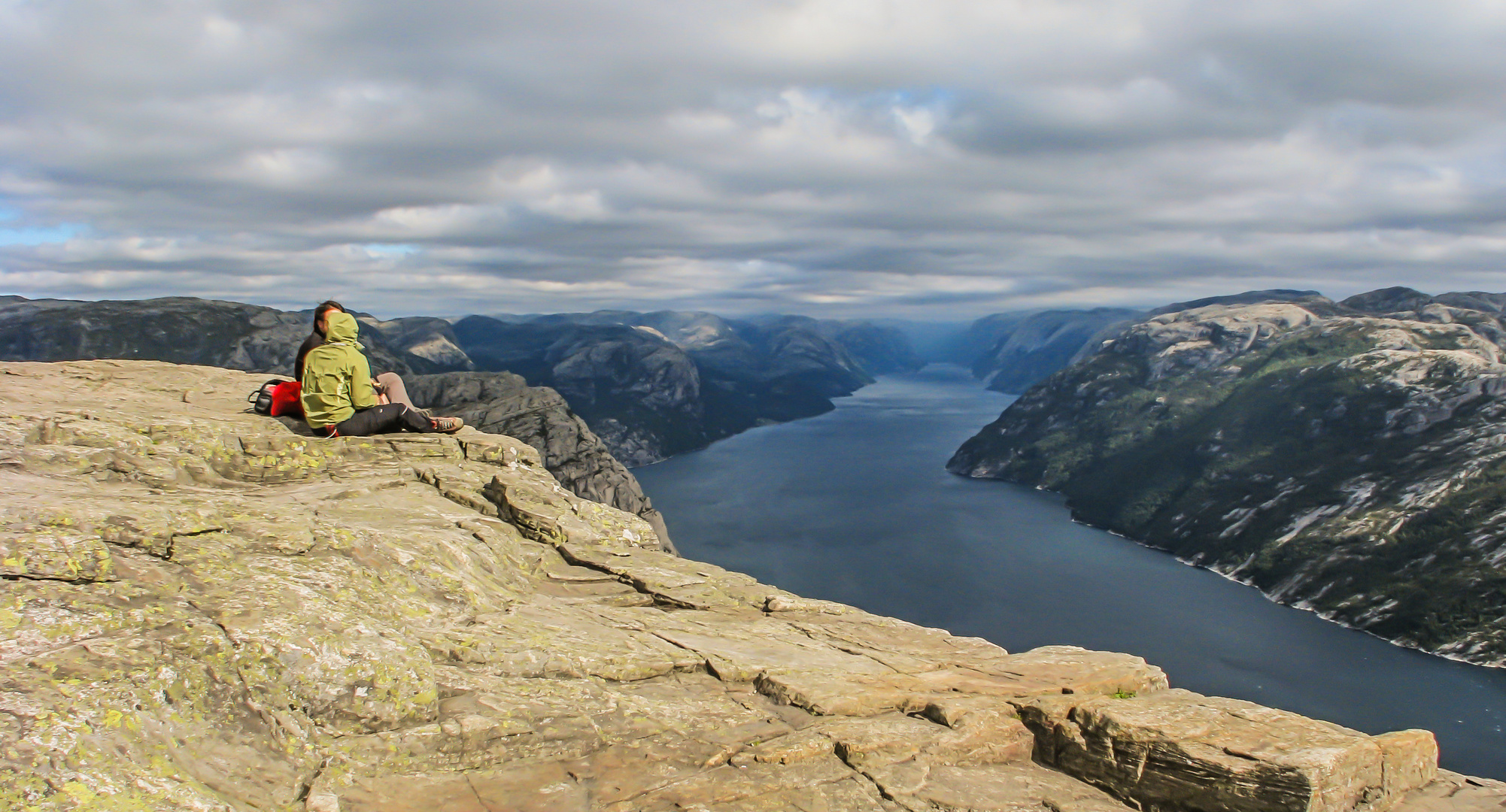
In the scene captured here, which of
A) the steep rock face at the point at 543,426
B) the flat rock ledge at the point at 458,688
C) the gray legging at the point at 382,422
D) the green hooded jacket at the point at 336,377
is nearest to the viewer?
the flat rock ledge at the point at 458,688

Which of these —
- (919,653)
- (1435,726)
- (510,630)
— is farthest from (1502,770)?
(510,630)

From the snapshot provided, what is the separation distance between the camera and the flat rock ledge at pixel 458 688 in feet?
35.8

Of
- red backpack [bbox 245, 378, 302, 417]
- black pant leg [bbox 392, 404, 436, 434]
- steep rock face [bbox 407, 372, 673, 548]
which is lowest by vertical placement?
steep rock face [bbox 407, 372, 673, 548]

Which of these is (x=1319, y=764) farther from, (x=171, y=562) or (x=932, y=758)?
(x=171, y=562)

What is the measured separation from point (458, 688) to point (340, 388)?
14.8m

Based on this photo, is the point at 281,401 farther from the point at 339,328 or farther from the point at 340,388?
the point at 339,328

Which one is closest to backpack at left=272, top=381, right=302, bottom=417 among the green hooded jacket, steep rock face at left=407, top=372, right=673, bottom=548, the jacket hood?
the green hooded jacket

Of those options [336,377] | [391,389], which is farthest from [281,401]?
[336,377]

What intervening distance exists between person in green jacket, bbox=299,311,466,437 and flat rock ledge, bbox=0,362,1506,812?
1.94m

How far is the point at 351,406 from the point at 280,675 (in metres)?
15.2

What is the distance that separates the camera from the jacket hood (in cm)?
2305

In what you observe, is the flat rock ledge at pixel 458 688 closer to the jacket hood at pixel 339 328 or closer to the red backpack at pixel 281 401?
the jacket hood at pixel 339 328

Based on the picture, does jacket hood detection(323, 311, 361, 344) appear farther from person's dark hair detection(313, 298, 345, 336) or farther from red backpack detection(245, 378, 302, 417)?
red backpack detection(245, 378, 302, 417)

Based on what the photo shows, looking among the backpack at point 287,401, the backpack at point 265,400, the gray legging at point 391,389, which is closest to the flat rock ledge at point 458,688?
the backpack at point 287,401
